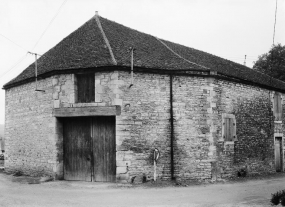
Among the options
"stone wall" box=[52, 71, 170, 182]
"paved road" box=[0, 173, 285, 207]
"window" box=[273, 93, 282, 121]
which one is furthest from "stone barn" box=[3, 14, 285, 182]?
"window" box=[273, 93, 282, 121]

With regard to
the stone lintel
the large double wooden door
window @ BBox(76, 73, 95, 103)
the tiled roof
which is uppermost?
the tiled roof

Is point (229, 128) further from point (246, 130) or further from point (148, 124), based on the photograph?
point (148, 124)

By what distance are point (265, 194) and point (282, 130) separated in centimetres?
1011

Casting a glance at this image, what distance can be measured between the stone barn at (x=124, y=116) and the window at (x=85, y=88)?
0.13 ft

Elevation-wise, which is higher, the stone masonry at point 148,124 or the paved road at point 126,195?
the stone masonry at point 148,124

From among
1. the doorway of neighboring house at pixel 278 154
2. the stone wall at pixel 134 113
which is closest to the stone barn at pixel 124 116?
the stone wall at pixel 134 113

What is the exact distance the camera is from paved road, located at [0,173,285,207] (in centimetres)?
967

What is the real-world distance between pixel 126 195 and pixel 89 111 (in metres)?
3.96

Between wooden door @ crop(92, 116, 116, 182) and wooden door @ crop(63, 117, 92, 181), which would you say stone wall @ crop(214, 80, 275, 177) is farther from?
wooden door @ crop(63, 117, 92, 181)

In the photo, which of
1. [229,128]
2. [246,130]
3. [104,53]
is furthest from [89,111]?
[246,130]

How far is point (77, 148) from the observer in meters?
14.1

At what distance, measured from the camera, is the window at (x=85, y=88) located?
13.6 metres

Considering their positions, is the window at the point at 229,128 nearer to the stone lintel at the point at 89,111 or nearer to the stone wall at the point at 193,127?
the stone wall at the point at 193,127

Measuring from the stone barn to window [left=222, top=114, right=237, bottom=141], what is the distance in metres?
0.05
